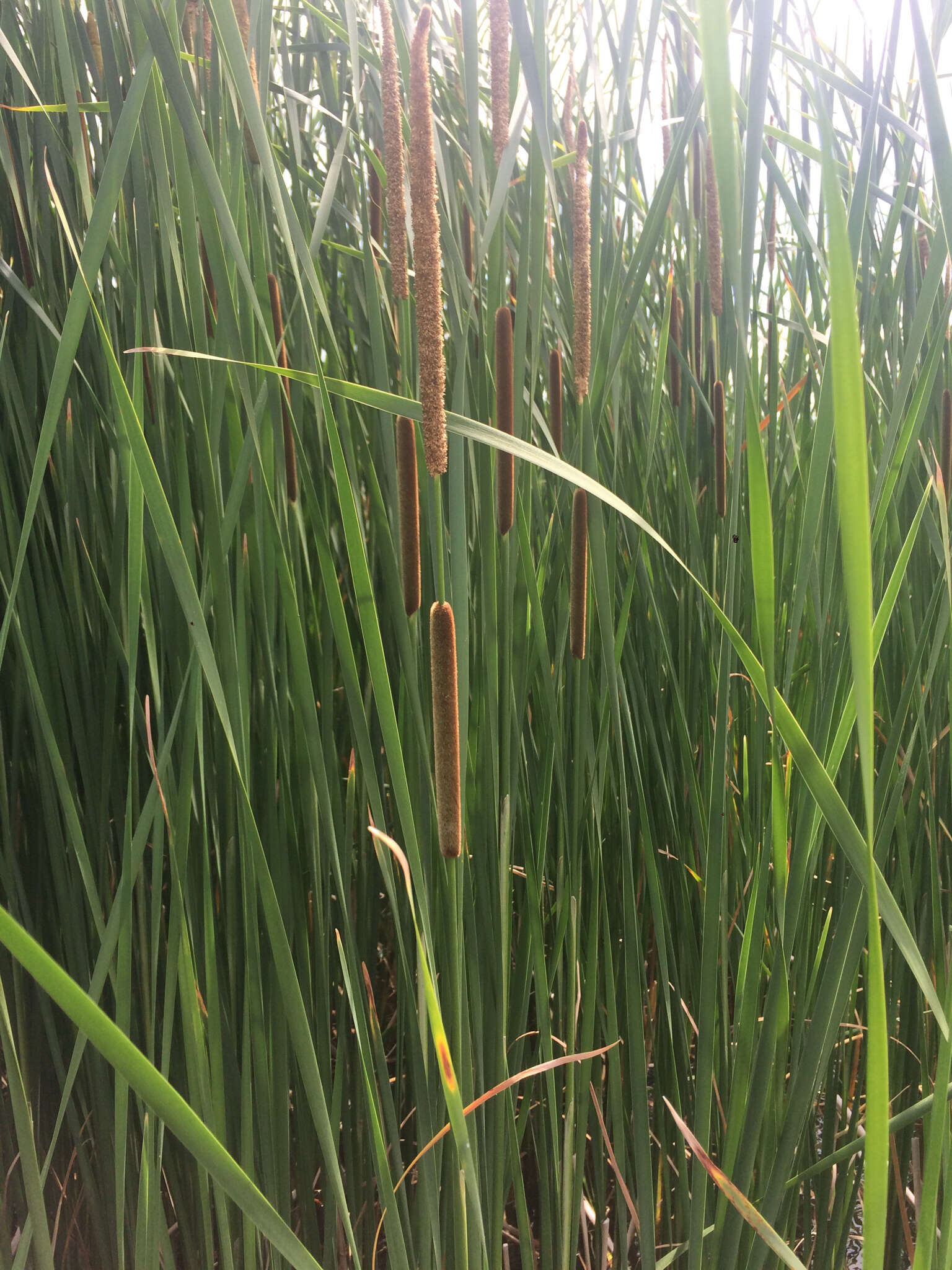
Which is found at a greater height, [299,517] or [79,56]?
[79,56]

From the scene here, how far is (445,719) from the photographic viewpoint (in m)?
0.38

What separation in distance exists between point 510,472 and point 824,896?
0.54m

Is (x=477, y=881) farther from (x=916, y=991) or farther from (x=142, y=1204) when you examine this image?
(x=916, y=991)

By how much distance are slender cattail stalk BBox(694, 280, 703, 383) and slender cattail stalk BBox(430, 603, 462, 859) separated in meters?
0.54

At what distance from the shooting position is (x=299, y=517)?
556 mm

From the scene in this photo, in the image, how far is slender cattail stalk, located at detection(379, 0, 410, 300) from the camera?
38cm

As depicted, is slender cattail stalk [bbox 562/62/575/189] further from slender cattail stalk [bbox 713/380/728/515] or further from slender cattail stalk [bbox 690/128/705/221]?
slender cattail stalk [bbox 713/380/728/515]

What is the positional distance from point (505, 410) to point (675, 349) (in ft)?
1.31

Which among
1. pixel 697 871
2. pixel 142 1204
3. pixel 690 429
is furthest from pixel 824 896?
pixel 142 1204

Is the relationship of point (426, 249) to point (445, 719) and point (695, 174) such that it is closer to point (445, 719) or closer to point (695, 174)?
point (445, 719)

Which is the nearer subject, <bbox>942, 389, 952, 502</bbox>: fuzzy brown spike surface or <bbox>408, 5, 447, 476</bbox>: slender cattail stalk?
<bbox>408, 5, 447, 476</bbox>: slender cattail stalk

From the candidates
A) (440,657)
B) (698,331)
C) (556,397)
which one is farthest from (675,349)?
(440,657)

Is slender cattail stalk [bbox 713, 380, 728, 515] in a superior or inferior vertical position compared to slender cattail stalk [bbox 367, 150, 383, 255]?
inferior

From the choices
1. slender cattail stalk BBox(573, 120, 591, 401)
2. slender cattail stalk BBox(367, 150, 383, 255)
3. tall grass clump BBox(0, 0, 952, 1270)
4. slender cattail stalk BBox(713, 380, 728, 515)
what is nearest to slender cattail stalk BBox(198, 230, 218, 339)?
tall grass clump BBox(0, 0, 952, 1270)
